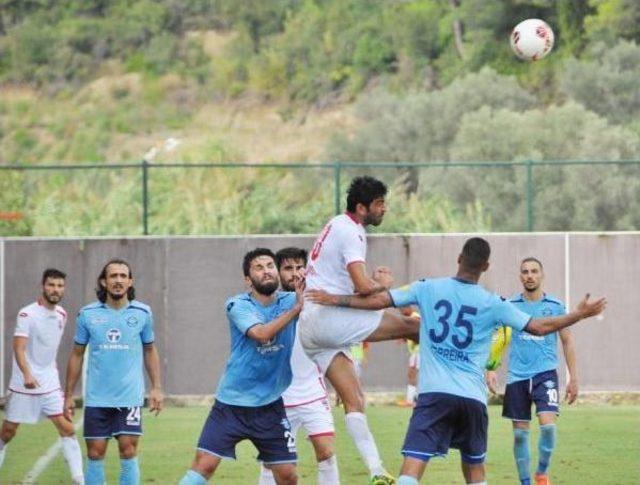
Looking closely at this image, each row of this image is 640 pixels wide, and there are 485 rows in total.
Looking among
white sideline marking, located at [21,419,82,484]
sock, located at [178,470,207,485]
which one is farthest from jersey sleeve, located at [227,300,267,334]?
white sideline marking, located at [21,419,82,484]

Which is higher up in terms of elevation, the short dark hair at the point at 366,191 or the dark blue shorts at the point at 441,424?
the short dark hair at the point at 366,191

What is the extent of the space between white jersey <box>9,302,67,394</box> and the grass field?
865 millimetres

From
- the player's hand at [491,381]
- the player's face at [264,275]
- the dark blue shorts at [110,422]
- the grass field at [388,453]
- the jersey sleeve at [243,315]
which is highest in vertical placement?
the player's face at [264,275]

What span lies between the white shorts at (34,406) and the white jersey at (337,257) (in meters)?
4.62

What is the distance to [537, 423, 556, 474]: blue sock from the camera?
1334 centimetres

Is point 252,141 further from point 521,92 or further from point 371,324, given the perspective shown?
point 371,324

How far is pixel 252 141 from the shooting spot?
59938 millimetres

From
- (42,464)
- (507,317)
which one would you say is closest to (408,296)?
(507,317)

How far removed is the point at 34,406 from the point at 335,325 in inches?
192

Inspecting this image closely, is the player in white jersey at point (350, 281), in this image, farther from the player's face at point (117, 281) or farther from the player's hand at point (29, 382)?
the player's hand at point (29, 382)

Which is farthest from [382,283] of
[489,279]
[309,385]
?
[489,279]

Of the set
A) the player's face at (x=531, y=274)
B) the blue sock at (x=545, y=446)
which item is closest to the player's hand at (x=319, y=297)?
the blue sock at (x=545, y=446)

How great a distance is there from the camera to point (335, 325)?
10.9 m

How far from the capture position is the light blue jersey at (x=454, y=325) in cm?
1018
